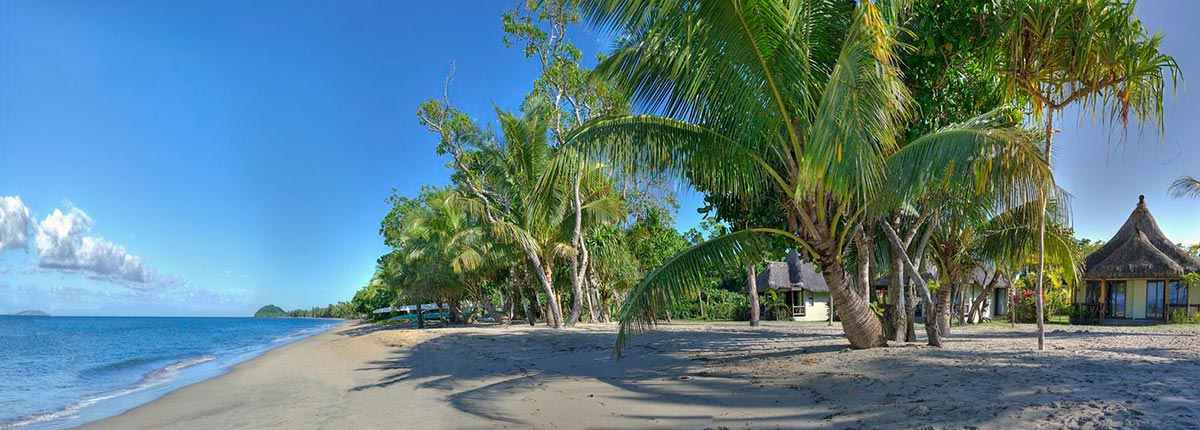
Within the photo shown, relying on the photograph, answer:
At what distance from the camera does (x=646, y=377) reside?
23.7 feet

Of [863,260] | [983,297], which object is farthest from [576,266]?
[863,260]

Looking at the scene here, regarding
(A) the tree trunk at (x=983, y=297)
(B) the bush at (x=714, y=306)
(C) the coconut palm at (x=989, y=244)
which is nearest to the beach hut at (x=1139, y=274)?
(A) the tree trunk at (x=983, y=297)

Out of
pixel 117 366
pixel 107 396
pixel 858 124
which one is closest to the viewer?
pixel 858 124

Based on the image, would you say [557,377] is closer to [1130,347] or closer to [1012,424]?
[1012,424]

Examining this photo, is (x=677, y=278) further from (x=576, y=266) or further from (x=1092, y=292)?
(x=1092, y=292)

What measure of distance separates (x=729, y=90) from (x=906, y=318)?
15.4 feet

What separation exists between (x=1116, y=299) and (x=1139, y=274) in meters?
2.46

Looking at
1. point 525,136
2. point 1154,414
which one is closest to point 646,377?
point 1154,414

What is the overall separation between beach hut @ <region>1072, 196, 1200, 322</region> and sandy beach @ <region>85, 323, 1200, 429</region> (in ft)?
42.8

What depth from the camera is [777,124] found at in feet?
20.7

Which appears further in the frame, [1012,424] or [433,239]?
[433,239]

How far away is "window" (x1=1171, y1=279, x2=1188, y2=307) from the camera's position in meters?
19.3

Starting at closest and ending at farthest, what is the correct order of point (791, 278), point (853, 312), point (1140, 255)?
point (853, 312), point (1140, 255), point (791, 278)

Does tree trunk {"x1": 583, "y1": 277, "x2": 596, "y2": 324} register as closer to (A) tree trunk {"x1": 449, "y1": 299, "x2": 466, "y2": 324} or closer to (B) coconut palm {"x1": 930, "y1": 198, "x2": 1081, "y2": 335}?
(A) tree trunk {"x1": 449, "y1": 299, "x2": 466, "y2": 324}
